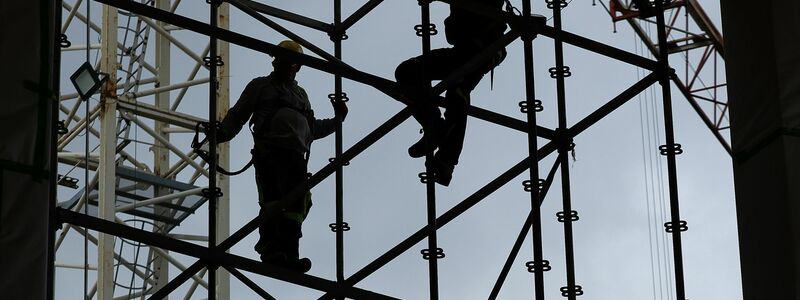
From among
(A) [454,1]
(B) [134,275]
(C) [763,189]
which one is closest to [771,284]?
(C) [763,189]

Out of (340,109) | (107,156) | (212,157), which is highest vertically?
(107,156)

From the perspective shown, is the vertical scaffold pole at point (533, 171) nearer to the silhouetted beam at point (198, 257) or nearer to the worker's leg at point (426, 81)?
the worker's leg at point (426, 81)

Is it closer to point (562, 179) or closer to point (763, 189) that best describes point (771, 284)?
point (763, 189)

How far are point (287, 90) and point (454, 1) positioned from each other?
7.12ft

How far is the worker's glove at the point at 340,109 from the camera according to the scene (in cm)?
1639

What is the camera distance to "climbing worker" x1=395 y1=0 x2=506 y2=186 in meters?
14.8

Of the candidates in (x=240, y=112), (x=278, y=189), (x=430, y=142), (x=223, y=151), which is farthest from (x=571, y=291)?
(x=223, y=151)

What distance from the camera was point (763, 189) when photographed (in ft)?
42.2

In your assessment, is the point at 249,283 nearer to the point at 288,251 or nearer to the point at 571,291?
the point at 288,251

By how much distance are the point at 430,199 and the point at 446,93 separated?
3.27 ft

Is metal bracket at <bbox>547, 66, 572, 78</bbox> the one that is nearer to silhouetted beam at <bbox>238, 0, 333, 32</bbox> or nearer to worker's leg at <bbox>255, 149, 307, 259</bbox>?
worker's leg at <bbox>255, 149, 307, 259</bbox>

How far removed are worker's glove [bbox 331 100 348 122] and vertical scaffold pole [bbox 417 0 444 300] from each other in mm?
1647

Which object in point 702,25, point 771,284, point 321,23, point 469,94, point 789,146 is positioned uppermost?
point 702,25

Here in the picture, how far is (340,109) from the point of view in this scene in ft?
53.8
